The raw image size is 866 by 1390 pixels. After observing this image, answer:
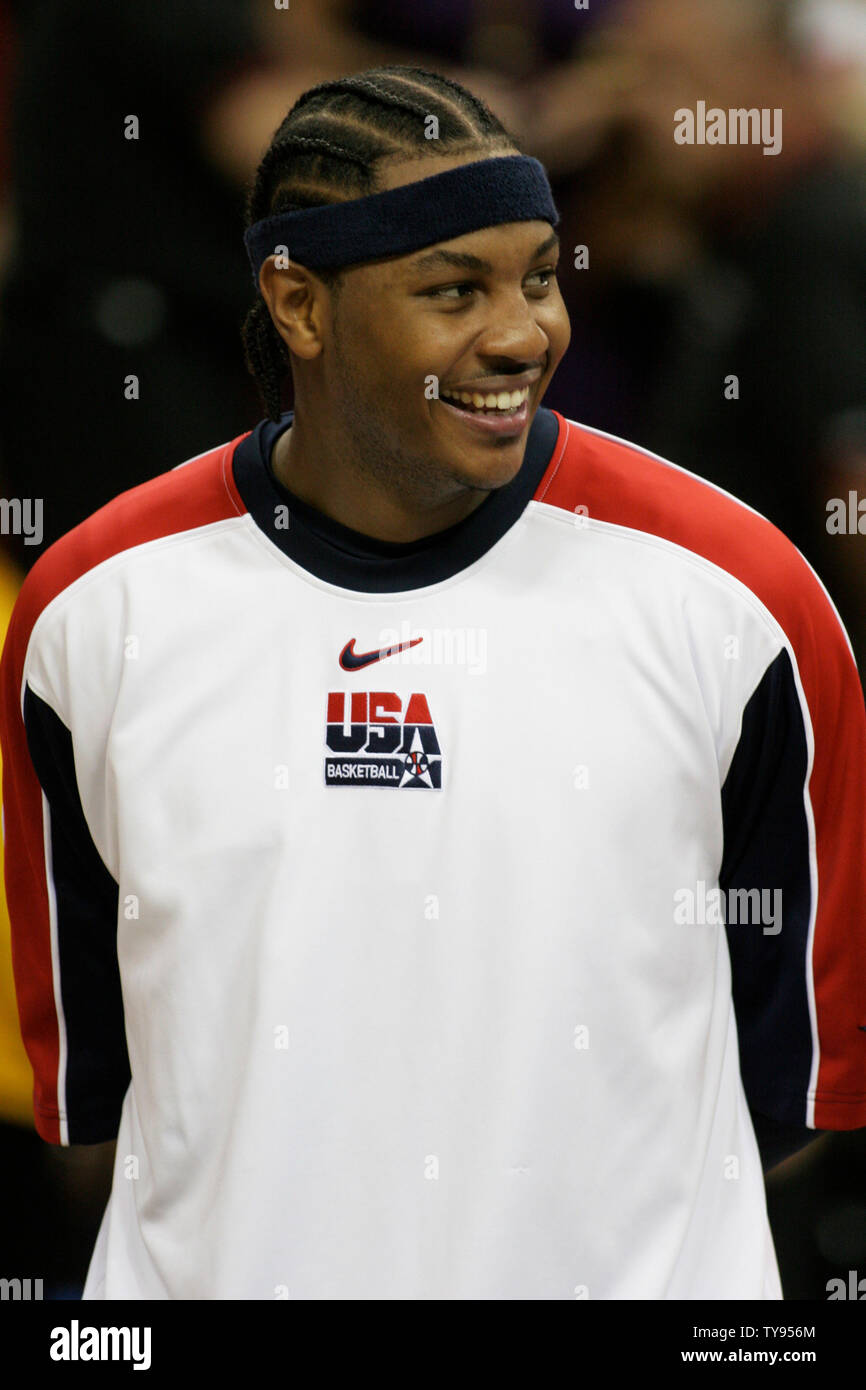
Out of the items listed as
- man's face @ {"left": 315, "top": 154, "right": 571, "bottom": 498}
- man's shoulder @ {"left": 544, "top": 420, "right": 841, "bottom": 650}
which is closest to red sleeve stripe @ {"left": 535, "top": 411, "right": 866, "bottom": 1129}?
man's shoulder @ {"left": 544, "top": 420, "right": 841, "bottom": 650}

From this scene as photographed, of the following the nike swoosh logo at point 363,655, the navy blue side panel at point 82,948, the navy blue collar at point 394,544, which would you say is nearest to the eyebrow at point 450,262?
the navy blue collar at point 394,544

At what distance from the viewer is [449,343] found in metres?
1.34

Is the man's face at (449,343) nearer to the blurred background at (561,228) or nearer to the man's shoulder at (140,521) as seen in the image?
the man's shoulder at (140,521)

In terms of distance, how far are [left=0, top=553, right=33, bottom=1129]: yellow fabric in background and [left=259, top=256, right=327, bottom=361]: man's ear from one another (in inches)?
28.9

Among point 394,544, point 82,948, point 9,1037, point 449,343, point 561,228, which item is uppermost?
point 561,228

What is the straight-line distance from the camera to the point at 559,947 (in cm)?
144

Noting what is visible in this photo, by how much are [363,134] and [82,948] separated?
865mm

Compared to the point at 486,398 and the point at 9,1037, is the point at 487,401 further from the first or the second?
the point at 9,1037

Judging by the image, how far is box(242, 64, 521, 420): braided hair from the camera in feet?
4.44

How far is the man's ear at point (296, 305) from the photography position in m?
1.41

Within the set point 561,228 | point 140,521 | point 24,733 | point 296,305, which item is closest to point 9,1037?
point 24,733

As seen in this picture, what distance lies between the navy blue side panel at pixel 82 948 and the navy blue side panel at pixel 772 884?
2.06ft
